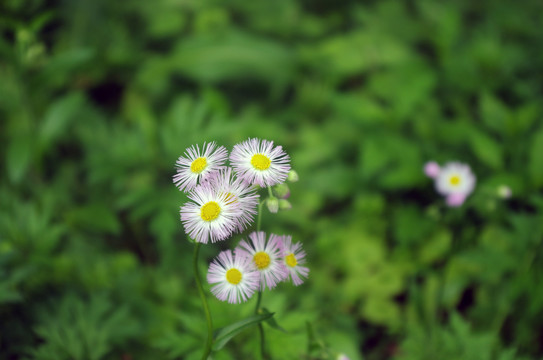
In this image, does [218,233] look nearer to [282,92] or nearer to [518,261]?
[518,261]

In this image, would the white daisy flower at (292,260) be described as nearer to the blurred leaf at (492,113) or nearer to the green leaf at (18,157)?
the green leaf at (18,157)

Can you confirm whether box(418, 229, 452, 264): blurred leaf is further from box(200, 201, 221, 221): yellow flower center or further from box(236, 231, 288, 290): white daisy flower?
box(200, 201, 221, 221): yellow flower center

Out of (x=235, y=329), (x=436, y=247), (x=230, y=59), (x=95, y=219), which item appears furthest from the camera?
(x=230, y=59)

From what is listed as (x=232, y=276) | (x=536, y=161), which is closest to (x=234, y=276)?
(x=232, y=276)

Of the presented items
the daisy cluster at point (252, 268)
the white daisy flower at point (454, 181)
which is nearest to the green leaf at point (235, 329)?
the daisy cluster at point (252, 268)

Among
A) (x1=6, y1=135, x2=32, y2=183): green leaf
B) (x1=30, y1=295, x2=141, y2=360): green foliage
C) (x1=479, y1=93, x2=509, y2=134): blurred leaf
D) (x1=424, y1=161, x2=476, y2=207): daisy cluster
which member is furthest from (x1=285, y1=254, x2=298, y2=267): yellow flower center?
(x1=479, y1=93, x2=509, y2=134): blurred leaf

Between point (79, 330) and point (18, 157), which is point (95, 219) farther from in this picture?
point (79, 330)

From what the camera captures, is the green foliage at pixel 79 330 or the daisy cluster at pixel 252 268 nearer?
the daisy cluster at pixel 252 268
